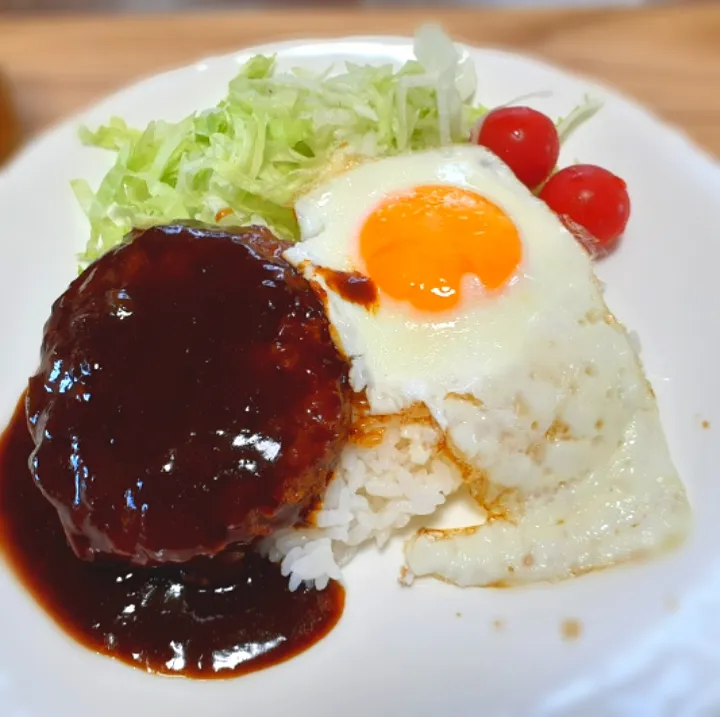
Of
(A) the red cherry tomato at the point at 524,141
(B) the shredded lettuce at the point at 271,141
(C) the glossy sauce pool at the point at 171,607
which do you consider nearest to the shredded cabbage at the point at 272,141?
(B) the shredded lettuce at the point at 271,141

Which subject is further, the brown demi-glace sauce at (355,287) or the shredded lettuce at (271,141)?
the shredded lettuce at (271,141)

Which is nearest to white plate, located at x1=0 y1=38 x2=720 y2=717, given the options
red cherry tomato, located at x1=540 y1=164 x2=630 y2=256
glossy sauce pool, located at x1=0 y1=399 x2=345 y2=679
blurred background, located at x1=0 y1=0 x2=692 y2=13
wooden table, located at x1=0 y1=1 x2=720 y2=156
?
glossy sauce pool, located at x1=0 y1=399 x2=345 y2=679

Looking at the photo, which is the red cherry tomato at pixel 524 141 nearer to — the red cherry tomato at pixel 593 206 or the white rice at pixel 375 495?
the red cherry tomato at pixel 593 206

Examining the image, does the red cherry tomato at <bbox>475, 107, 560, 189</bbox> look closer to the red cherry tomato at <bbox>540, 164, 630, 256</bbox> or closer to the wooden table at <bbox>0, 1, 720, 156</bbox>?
the red cherry tomato at <bbox>540, 164, 630, 256</bbox>

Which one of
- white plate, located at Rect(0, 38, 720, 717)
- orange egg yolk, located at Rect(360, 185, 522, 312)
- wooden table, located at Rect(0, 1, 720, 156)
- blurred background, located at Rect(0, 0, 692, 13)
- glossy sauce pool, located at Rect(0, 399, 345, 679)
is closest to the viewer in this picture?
white plate, located at Rect(0, 38, 720, 717)

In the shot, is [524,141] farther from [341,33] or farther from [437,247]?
[341,33]

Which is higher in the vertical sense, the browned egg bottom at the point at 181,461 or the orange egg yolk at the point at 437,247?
the orange egg yolk at the point at 437,247

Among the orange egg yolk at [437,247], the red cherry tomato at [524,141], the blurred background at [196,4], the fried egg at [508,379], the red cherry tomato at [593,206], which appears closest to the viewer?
the fried egg at [508,379]
